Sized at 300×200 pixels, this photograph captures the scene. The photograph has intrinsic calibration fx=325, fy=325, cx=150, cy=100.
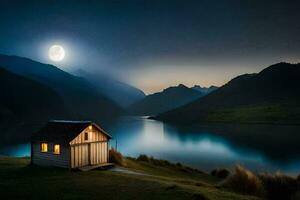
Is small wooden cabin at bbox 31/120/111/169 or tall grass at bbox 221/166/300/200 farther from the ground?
small wooden cabin at bbox 31/120/111/169

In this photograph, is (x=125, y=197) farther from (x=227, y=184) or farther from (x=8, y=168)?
(x=8, y=168)

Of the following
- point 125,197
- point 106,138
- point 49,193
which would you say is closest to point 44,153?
point 106,138

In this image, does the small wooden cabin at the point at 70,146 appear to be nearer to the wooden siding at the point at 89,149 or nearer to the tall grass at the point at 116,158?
the wooden siding at the point at 89,149

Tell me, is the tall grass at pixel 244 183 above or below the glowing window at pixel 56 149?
below

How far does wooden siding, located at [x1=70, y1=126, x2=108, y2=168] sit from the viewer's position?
3906cm

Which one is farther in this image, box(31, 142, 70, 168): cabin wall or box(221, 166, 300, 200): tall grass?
box(31, 142, 70, 168): cabin wall

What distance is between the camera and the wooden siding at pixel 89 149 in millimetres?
39062

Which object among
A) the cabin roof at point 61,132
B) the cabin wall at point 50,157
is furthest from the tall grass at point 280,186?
the cabin roof at point 61,132

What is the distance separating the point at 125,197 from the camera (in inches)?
928

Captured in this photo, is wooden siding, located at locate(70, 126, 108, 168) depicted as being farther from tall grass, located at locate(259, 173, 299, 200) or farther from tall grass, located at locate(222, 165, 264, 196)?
tall grass, located at locate(259, 173, 299, 200)

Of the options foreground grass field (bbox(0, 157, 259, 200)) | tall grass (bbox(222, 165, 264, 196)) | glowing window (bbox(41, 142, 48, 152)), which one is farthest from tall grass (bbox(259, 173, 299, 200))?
glowing window (bbox(41, 142, 48, 152))

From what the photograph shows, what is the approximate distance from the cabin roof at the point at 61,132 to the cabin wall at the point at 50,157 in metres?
0.84

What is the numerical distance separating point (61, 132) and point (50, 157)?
10.9ft

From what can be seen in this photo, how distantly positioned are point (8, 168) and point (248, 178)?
88.6ft
